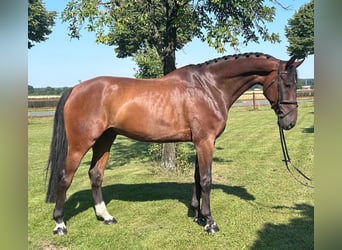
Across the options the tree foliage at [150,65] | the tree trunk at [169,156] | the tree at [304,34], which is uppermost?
the tree at [304,34]

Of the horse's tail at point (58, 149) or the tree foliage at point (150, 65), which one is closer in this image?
the horse's tail at point (58, 149)

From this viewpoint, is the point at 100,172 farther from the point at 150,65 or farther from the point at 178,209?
the point at 150,65

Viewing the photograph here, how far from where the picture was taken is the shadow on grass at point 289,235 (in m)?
3.68

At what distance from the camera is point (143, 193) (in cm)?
573

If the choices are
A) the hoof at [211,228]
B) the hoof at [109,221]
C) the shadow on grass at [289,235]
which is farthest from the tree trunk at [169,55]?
the shadow on grass at [289,235]

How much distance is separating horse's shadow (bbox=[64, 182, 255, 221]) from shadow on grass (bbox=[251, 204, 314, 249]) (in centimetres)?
110

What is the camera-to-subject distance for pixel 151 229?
4203 mm

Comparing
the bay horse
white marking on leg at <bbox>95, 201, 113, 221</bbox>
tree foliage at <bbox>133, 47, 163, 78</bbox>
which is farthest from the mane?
tree foliage at <bbox>133, 47, 163, 78</bbox>

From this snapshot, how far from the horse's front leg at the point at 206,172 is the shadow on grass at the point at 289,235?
1.99ft

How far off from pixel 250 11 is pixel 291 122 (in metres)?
3.04

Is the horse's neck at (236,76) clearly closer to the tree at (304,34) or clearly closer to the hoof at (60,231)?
the tree at (304,34)
